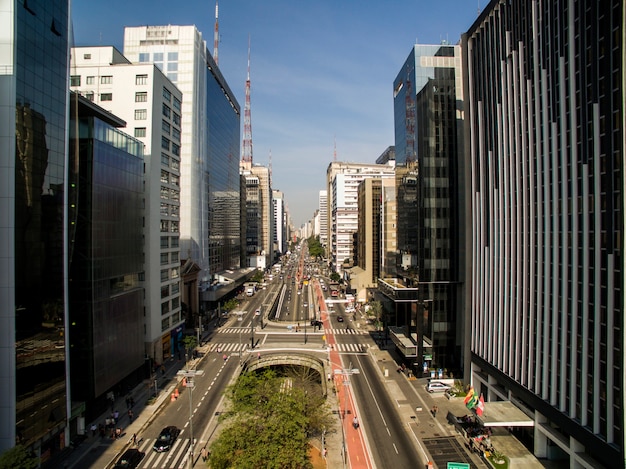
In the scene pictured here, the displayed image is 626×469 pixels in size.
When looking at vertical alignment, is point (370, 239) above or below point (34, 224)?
below

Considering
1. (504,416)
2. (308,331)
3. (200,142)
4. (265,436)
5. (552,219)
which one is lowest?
(308,331)

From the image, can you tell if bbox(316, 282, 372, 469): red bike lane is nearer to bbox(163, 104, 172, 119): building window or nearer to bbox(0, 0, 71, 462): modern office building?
bbox(0, 0, 71, 462): modern office building

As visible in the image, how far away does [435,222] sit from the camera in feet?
190

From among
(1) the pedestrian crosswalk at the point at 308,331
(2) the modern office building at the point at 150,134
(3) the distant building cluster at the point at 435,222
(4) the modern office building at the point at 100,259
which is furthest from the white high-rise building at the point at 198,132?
(4) the modern office building at the point at 100,259

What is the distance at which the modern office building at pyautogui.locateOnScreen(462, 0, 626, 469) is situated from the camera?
27.5m

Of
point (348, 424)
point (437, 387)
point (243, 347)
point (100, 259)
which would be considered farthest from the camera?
point (243, 347)

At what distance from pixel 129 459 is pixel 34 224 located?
841 inches

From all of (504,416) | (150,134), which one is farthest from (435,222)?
(150,134)

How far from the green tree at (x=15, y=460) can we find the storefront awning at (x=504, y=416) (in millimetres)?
36068

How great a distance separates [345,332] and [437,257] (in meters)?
34.9

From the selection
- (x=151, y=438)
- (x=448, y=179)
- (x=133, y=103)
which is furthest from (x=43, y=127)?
(x=448, y=179)

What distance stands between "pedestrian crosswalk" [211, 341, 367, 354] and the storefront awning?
1323 inches

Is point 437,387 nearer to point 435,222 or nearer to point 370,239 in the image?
point 435,222

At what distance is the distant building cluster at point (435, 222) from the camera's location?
97.1 feet
